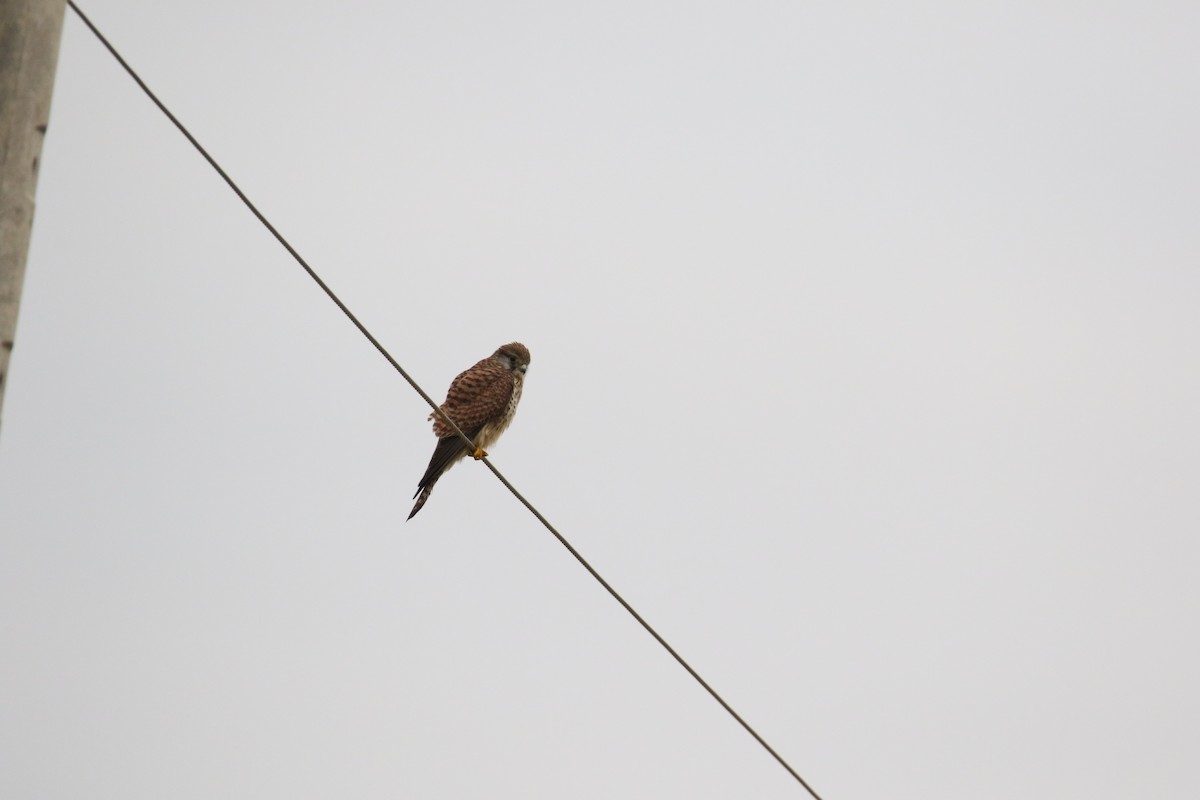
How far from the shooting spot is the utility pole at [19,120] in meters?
3.14

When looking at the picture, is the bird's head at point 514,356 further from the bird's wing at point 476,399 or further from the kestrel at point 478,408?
the bird's wing at point 476,399

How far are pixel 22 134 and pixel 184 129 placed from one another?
42.7 inches

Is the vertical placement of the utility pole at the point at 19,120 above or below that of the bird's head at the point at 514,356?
below

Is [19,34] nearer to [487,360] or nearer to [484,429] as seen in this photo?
[484,429]

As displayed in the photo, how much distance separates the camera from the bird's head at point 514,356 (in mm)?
10344

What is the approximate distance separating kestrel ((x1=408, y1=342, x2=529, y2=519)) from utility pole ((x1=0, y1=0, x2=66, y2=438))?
590 cm

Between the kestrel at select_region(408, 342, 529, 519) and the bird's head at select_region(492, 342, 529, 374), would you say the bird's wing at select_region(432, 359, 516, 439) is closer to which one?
the kestrel at select_region(408, 342, 529, 519)

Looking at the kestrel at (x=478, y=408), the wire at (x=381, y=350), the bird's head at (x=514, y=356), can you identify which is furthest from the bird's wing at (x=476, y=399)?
the wire at (x=381, y=350)

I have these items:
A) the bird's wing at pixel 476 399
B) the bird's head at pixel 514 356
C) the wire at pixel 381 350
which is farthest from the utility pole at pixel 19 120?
the bird's head at pixel 514 356

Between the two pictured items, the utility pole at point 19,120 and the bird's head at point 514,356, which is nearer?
the utility pole at point 19,120

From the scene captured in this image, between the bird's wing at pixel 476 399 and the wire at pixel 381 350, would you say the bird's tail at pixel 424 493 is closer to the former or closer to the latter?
the bird's wing at pixel 476 399

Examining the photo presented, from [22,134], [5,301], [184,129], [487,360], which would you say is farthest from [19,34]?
[487,360]

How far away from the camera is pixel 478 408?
9.68m

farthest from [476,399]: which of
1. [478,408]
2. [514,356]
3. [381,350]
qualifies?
[381,350]
